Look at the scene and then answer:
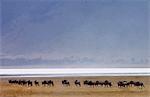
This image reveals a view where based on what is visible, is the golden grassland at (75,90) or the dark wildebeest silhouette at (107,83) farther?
the dark wildebeest silhouette at (107,83)

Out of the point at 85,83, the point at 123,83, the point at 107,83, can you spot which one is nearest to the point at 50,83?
the point at 85,83

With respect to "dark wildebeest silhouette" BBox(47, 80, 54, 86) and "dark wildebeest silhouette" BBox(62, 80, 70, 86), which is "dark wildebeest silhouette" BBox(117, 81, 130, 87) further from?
"dark wildebeest silhouette" BBox(47, 80, 54, 86)

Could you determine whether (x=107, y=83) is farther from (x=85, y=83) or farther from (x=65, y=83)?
(x=65, y=83)

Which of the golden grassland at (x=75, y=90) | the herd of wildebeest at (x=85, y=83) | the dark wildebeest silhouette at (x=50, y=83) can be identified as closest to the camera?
the golden grassland at (x=75, y=90)

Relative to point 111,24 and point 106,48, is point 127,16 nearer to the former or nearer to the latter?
point 111,24

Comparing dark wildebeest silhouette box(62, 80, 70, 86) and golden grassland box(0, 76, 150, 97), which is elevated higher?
dark wildebeest silhouette box(62, 80, 70, 86)

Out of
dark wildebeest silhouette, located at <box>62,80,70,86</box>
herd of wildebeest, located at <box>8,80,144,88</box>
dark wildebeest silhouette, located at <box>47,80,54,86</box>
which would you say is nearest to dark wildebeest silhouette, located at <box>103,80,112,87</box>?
herd of wildebeest, located at <box>8,80,144,88</box>

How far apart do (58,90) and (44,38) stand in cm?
71

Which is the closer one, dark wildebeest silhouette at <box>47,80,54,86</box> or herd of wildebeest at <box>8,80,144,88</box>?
herd of wildebeest at <box>8,80,144,88</box>

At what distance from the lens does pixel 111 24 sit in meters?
2.83

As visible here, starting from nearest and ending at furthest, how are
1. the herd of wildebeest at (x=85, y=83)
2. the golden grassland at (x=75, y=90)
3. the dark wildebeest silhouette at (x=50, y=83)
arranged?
1. the golden grassland at (x=75, y=90)
2. the herd of wildebeest at (x=85, y=83)
3. the dark wildebeest silhouette at (x=50, y=83)

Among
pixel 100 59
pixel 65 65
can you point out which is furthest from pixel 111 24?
pixel 65 65

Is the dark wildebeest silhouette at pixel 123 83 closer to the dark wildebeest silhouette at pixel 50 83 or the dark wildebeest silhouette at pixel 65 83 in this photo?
the dark wildebeest silhouette at pixel 65 83

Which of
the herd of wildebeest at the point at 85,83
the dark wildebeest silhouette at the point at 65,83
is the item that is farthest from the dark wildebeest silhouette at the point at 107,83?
the dark wildebeest silhouette at the point at 65,83
